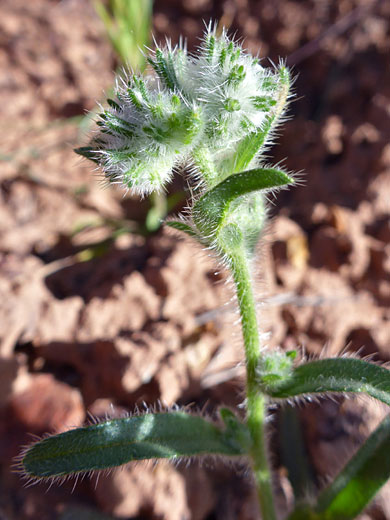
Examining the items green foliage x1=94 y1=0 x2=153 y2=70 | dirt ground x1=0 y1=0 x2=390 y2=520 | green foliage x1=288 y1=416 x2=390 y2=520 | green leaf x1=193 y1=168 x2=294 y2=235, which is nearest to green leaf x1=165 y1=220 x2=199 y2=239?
green leaf x1=193 y1=168 x2=294 y2=235

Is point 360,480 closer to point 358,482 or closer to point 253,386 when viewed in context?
point 358,482

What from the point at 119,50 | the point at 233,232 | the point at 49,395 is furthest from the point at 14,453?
the point at 119,50

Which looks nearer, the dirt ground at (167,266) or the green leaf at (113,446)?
the green leaf at (113,446)

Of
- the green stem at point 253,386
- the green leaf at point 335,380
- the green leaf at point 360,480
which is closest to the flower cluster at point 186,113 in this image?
the green stem at point 253,386

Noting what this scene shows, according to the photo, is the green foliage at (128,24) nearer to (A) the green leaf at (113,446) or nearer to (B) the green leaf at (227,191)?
(B) the green leaf at (227,191)

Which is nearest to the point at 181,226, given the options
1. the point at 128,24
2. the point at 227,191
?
the point at 227,191

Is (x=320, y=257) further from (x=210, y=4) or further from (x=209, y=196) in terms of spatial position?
(x=210, y=4)
